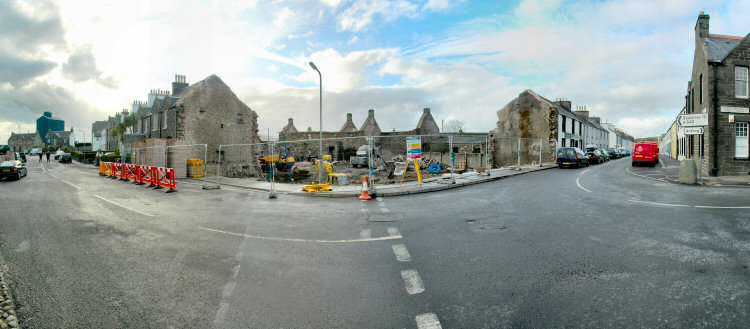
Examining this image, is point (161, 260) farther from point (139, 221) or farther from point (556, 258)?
point (556, 258)

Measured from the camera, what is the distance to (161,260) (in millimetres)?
5570

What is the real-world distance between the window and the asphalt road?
41.7 feet

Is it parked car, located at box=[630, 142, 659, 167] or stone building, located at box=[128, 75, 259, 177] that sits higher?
stone building, located at box=[128, 75, 259, 177]

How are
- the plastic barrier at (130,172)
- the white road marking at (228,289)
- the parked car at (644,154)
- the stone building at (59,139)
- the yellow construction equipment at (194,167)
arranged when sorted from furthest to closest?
1. the stone building at (59,139)
2. the parked car at (644,154)
3. the yellow construction equipment at (194,167)
4. the plastic barrier at (130,172)
5. the white road marking at (228,289)

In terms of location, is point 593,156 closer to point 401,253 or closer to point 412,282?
point 401,253

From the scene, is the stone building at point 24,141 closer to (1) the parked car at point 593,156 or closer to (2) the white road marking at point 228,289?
(2) the white road marking at point 228,289

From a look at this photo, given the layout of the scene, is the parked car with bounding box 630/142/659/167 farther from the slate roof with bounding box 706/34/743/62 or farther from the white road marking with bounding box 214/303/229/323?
the white road marking with bounding box 214/303/229/323

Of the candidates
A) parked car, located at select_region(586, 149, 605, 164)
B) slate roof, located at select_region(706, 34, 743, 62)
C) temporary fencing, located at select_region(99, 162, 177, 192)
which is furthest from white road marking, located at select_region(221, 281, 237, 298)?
parked car, located at select_region(586, 149, 605, 164)

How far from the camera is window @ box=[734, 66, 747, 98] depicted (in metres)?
17.4

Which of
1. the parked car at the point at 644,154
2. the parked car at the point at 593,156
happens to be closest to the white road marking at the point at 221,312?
the parked car at the point at 644,154

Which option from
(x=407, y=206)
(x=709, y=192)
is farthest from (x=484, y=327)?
(x=709, y=192)

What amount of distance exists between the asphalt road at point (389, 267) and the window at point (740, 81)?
500 inches

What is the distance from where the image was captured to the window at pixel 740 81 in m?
17.4

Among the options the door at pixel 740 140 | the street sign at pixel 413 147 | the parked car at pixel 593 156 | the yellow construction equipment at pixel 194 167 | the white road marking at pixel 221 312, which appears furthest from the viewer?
the parked car at pixel 593 156
